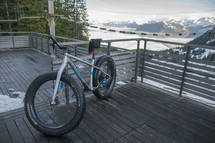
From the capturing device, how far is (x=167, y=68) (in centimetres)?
354

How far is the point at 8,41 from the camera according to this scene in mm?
9492

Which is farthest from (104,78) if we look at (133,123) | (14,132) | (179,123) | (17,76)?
(17,76)

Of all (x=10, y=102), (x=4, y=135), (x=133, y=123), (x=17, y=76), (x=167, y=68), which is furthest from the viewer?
(x=17, y=76)

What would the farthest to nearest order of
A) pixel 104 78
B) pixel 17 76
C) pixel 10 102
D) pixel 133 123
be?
pixel 17 76
pixel 10 102
pixel 104 78
pixel 133 123

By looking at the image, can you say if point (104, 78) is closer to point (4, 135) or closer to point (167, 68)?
point (167, 68)

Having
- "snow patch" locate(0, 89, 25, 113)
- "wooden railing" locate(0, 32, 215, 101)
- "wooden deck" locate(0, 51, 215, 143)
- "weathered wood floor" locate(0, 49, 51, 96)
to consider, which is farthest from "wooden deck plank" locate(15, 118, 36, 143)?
"weathered wood floor" locate(0, 49, 51, 96)

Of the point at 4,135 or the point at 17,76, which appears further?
the point at 17,76

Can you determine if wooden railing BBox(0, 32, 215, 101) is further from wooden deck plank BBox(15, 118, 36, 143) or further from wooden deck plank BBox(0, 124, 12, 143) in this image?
wooden deck plank BBox(0, 124, 12, 143)

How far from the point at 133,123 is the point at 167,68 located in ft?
5.74

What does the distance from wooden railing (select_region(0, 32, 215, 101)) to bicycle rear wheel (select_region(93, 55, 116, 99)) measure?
11.1 inches

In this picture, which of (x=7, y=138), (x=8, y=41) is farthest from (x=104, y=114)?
(x=8, y=41)

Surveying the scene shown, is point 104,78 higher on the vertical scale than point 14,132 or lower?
higher

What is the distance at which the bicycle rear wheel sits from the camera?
2.79 m

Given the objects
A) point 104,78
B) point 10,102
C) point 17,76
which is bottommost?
point 10,102
